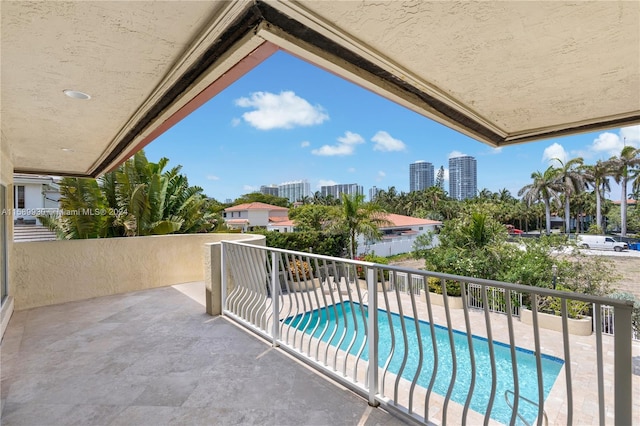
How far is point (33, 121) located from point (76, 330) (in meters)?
2.64

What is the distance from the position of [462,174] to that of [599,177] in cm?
3647

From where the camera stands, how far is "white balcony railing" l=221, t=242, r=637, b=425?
153cm

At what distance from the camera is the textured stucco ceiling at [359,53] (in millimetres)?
1417

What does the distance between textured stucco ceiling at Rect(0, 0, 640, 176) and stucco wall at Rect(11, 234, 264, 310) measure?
10.7 feet

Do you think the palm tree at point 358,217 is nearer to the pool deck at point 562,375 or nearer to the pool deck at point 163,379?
the pool deck at point 562,375

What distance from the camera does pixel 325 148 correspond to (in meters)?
68.8

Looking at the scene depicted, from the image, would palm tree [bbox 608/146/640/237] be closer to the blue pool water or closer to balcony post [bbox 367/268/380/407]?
A: the blue pool water

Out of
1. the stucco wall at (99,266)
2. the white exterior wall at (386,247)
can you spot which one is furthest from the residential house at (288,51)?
the white exterior wall at (386,247)

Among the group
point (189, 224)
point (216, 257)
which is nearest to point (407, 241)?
point (189, 224)

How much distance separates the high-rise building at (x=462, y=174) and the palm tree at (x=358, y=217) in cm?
5538

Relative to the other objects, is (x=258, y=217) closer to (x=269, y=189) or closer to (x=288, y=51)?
(x=288, y=51)

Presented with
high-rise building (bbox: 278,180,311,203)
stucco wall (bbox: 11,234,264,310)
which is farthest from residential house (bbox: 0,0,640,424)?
high-rise building (bbox: 278,180,311,203)

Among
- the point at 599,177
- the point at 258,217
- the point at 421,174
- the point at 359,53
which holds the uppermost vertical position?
the point at 421,174

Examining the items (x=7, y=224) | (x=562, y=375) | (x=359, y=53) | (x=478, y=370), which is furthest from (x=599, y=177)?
(x=7, y=224)
